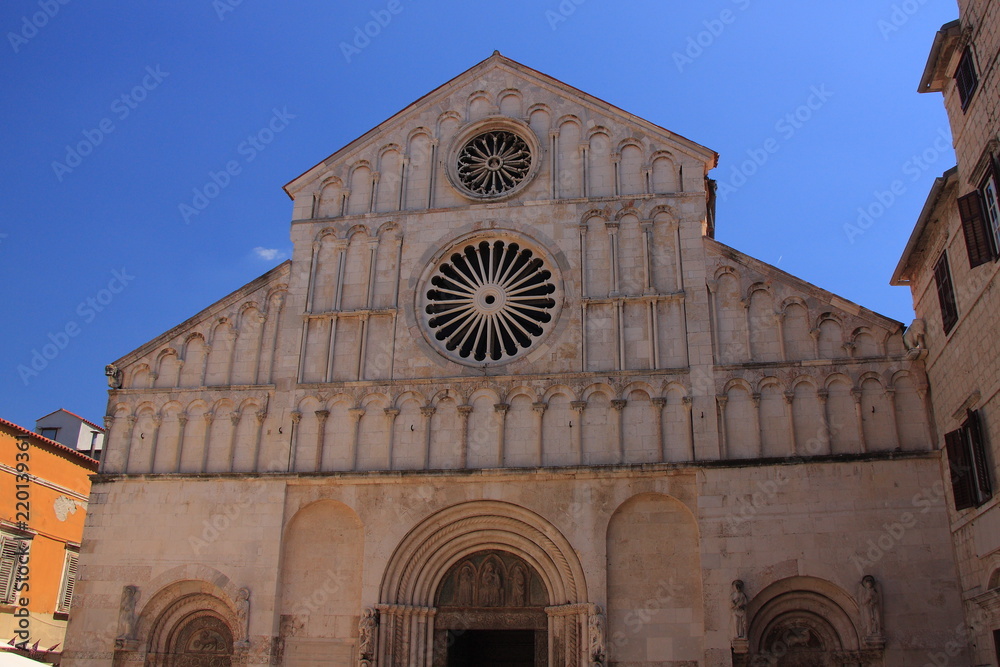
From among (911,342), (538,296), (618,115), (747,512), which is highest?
(618,115)

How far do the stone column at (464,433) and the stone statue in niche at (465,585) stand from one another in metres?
2.01

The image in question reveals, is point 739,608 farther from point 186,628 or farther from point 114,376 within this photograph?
point 114,376

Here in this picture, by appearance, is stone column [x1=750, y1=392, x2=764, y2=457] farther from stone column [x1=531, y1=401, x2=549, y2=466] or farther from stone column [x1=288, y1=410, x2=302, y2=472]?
stone column [x1=288, y1=410, x2=302, y2=472]

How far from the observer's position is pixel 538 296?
64.6ft

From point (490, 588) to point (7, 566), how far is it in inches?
501

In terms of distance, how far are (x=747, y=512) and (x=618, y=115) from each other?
9.24 metres

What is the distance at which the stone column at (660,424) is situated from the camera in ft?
58.0

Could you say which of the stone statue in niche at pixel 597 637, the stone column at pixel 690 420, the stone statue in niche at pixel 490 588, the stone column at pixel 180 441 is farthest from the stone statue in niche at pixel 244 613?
the stone column at pixel 690 420

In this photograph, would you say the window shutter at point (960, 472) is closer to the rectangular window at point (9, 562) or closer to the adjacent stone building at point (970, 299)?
the adjacent stone building at point (970, 299)

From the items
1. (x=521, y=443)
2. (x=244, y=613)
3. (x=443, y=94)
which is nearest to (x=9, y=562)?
(x=244, y=613)

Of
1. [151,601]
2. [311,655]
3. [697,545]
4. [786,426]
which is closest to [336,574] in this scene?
[311,655]

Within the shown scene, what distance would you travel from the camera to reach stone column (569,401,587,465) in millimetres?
17938

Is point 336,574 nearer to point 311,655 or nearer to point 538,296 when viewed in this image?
point 311,655

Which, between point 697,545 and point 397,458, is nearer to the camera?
point 697,545
